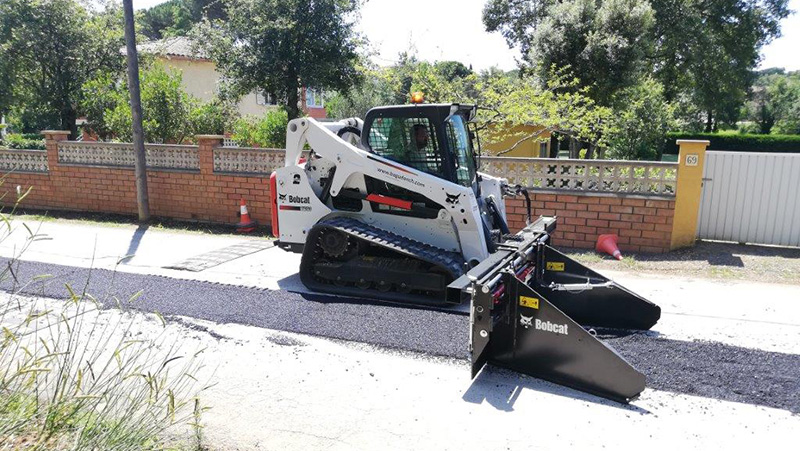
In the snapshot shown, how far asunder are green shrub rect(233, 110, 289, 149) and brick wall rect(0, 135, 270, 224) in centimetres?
421

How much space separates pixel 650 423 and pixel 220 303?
4.59 m

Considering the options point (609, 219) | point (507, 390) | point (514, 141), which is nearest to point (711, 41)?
point (514, 141)

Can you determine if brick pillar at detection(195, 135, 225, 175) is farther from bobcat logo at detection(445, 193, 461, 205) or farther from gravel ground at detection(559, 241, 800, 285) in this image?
gravel ground at detection(559, 241, 800, 285)

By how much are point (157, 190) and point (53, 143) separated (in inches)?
109

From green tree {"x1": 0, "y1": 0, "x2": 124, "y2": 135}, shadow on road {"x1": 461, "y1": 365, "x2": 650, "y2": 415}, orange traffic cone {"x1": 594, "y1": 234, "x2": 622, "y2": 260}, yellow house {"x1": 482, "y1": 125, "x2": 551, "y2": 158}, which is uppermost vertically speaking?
green tree {"x1": 0, "y1": 0, "x2": 124, "y2": 135}

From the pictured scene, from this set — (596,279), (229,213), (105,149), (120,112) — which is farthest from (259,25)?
(596,279)

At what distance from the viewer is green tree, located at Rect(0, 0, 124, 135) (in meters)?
16.4

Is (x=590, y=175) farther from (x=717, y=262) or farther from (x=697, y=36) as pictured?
(x=697, y=36)

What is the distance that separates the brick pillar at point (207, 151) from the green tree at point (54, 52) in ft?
26.8

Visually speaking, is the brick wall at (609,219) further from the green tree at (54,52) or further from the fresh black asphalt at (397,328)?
the green tree at (54,52)

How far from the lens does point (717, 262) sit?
27.8ft

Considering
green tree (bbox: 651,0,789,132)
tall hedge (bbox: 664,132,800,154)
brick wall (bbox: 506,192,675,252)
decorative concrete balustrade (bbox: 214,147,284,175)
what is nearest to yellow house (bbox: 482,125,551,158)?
brick wall (bbox: 506,192,675,252)

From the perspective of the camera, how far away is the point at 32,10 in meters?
16.3

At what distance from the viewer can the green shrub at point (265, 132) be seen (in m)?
16.2
